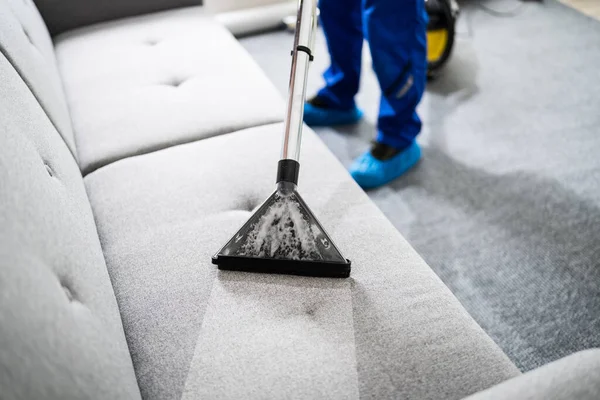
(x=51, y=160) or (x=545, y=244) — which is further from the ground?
(x=51, y=160)

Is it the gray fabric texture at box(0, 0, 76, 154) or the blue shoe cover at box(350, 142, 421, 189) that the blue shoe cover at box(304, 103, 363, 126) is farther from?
the gray fabric texture at box(0, 0, 76, 154)

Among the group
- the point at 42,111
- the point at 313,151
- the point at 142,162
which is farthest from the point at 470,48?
the point at 42,111

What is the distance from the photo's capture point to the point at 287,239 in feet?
2.68

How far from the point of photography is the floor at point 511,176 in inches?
47.3

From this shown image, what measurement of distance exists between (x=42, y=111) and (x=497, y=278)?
1207 millimetres

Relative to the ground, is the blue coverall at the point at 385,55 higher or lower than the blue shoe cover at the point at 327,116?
higher

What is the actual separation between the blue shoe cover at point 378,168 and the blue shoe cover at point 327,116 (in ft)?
0.93

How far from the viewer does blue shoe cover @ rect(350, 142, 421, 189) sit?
5.04 feet

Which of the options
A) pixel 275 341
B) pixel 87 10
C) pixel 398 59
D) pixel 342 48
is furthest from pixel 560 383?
pixel 87 10

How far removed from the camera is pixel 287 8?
95.3 inches

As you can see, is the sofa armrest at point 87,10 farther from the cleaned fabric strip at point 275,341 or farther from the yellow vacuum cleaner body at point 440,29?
the cleaned fabric strip at point 275,341

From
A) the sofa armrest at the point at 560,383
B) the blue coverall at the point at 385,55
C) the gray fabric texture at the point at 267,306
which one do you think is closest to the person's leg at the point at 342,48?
the blue coverall at the point at 385,55

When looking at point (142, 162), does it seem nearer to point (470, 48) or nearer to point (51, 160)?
point (51, 160)

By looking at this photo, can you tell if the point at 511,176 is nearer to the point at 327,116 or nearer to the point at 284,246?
the point at 327,116
